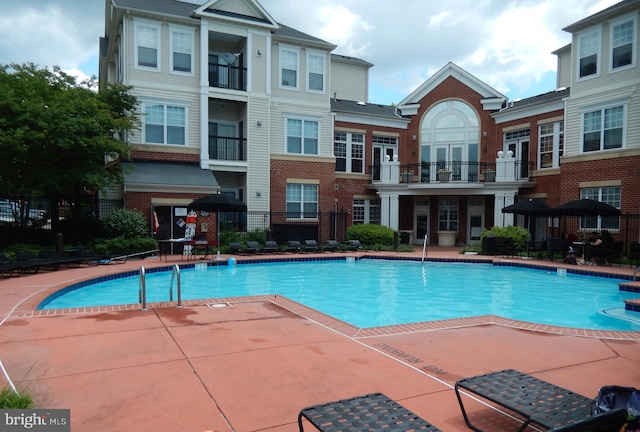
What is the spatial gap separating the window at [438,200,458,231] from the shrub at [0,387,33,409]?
2591 cm

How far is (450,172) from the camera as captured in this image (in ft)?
85.6

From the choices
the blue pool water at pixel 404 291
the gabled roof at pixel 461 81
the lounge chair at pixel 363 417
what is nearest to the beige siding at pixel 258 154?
the blue pool water at pixel 404 291

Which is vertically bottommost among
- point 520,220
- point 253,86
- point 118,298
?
point 118,298

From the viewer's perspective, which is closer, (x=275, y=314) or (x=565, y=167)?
(x=275, y=314)

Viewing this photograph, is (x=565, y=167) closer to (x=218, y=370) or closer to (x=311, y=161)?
(x=311, y=161)

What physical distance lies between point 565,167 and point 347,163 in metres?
11.6

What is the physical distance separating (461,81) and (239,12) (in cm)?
1362

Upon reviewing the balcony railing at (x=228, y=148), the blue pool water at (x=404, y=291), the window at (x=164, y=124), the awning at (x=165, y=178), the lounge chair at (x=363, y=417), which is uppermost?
the window at (x=164, y=124)

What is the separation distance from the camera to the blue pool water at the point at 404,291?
1005 cm

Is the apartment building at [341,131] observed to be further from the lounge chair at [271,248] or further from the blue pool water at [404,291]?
the blue pool water at [404,291]

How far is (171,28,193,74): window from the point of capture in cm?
2188

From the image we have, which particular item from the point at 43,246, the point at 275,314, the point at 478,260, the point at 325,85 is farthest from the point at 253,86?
the point at 275,314

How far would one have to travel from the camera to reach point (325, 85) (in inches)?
1004

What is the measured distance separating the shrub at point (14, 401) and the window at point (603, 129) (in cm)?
2276
